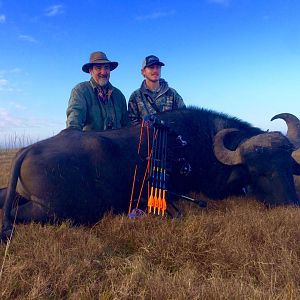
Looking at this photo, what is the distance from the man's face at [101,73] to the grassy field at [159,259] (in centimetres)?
342

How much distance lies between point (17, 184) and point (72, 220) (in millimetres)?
799

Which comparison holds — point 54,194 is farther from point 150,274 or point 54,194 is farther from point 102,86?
point 102,86

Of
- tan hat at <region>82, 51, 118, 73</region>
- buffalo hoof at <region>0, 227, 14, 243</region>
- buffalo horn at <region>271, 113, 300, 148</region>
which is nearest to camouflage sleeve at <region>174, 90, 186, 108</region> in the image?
Answer: tan hat at <region>82, 51, 118, 73</region>

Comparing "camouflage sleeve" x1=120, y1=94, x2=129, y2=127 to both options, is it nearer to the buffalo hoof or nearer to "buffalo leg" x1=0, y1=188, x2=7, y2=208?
"buffalo leg" x1=0, y1=188, x2=7, y2=208

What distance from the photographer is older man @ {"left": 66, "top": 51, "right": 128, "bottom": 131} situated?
661 cm

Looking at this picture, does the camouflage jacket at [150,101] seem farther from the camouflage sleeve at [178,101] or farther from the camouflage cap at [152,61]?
the camouflage cap at [152,61]

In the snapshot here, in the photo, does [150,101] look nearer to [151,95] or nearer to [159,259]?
[151,95]

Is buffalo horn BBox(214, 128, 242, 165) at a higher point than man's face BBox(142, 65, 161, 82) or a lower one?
lower

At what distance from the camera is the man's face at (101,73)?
684 cm

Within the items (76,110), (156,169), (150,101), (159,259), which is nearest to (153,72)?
(150,101)

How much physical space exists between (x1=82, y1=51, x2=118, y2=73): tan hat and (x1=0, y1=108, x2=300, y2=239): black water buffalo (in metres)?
1.87

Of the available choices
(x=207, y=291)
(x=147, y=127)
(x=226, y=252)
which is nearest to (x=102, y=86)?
(x=147, y=127)

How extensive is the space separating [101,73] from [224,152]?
112 inches

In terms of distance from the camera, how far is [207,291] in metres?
2.33
